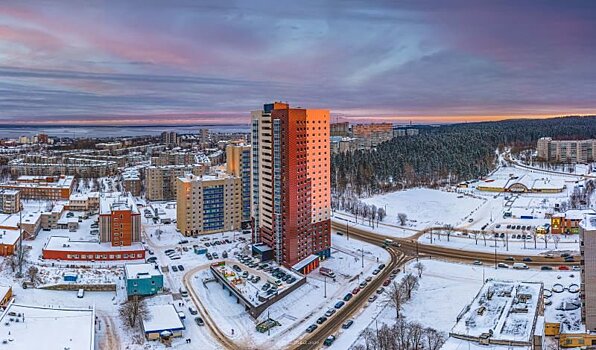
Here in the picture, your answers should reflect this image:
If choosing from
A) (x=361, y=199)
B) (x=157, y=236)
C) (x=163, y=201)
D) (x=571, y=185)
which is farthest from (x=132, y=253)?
(x=571, y=185)

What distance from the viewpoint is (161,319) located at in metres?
20.3

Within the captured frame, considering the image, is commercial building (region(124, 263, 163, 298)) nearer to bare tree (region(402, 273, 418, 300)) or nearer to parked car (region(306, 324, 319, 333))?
parked car (region(306, 324, 319, 333))

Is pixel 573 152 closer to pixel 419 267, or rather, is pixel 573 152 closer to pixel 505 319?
pixel 419 267

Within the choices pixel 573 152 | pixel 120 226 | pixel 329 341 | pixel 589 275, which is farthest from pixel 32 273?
pixel 573 152

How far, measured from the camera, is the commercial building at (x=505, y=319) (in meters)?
15.6

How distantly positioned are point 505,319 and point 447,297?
19.0 feet

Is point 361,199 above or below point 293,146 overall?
below

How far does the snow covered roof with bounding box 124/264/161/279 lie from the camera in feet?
78.0

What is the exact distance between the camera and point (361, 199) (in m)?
46.6

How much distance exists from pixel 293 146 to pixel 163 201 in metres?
24.3

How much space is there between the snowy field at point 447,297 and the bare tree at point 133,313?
24.6ft

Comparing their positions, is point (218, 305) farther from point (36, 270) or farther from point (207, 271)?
point (36, 270)

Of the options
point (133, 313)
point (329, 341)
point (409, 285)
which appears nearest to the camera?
point (329, 341)

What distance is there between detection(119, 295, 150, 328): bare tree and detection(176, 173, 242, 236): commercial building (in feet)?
40.3
